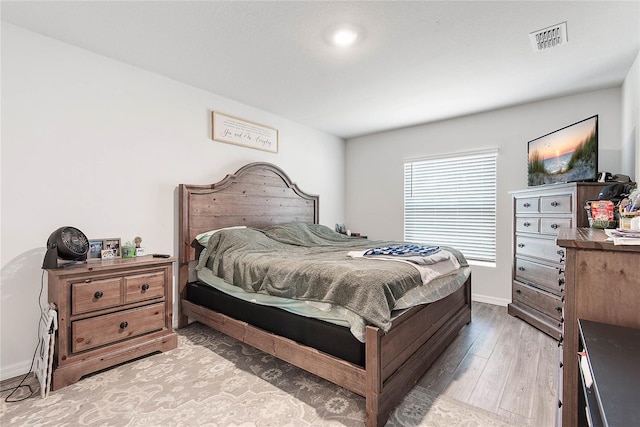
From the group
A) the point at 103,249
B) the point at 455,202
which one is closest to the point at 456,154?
the point at 455,202

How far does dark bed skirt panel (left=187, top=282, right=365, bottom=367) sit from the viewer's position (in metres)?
1.70

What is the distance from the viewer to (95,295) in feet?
6.84

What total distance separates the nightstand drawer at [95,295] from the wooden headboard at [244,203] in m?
0.79

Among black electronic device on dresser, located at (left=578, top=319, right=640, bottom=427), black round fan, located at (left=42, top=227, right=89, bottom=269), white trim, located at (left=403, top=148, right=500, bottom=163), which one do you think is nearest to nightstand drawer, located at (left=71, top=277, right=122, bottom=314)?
black round fan, located at (left=42, top=227, right=89, bottom=269)

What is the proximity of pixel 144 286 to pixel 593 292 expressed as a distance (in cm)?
268

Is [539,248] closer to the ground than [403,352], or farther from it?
farther from it

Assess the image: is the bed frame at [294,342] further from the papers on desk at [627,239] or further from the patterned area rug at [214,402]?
the papers on desk at [627,239]

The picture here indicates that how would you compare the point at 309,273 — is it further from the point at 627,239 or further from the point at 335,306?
the point at 627,239

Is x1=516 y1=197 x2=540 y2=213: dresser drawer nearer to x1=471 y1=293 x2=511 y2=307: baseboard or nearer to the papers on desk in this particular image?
x1=471 y1=293 x2=511 y2=307: baseboard

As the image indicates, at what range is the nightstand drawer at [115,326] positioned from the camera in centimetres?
203

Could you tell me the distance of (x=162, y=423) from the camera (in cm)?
163

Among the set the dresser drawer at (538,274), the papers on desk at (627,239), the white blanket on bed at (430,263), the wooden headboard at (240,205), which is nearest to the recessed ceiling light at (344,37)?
the white blanket on bed at (430,263)

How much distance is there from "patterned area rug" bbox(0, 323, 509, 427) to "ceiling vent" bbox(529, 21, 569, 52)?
2524 millimetres

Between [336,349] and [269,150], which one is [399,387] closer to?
[336,349]
